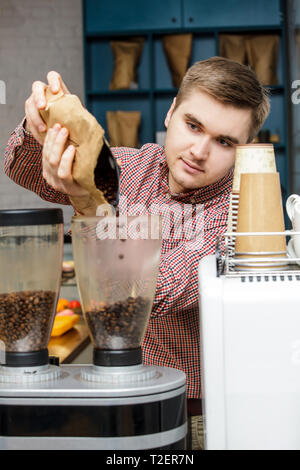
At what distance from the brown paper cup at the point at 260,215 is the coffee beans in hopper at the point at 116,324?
0.54 ft

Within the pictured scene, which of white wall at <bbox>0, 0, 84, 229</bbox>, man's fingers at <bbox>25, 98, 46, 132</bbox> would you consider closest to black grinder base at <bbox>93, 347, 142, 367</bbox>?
man's fingers at <bbox>25, 98, 46, 132</bbox>

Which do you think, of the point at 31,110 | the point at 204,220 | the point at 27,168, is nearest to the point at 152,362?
the point at 204,220

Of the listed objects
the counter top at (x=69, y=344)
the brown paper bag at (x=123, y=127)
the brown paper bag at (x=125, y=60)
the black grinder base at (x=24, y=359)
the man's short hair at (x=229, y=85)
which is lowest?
the counter top at (x=69, y=344)

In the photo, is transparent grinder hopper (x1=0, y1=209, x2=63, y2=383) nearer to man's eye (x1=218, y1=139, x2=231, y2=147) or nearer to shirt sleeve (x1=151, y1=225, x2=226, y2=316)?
shirt sleeve (x1=151, y1=225, x2=226, y2=316)

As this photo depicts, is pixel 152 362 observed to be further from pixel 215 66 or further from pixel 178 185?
pixel 215 66

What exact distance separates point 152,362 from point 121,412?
0.80 meters

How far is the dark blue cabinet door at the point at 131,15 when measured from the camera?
163 inches

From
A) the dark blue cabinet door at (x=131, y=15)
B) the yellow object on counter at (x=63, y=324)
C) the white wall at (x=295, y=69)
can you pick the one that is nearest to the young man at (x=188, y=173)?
the yellow object on counter at (x=63, y=324)

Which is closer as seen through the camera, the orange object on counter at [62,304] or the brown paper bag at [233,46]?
the orange object on counter at [62,304]

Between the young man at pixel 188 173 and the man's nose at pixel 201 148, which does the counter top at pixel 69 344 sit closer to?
the young man at pixel 188 173

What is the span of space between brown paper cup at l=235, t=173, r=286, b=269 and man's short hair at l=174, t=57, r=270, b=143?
522mm

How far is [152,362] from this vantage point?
59.4 inches

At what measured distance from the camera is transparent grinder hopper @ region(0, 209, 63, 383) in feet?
2.52

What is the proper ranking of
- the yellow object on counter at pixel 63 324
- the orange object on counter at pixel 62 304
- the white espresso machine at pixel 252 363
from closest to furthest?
the white espresso machine at pixel 252 363 → the yellow object on counter at pixel 63 324 → the orange object on counter at pixel 62 304
